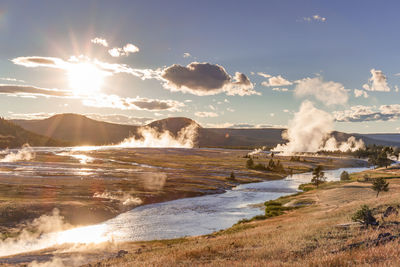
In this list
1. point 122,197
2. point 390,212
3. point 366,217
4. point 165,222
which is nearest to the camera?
point 366,217

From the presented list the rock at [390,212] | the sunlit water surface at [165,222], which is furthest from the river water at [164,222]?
the rock at [390,212]

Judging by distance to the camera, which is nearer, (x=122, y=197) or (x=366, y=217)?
(x=366, y=217)

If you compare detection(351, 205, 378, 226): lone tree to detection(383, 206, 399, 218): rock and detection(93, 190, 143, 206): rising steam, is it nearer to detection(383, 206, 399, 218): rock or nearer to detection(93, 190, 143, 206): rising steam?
detection(383, 206, 399, 218): rock

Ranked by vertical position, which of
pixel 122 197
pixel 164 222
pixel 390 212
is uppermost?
pixel 390 212

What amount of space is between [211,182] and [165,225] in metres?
40.0

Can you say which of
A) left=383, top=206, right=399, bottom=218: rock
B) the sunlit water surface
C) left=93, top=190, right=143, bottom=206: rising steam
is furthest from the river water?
left=383, top=206, right=399, bottom=218: rock

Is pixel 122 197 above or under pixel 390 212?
under

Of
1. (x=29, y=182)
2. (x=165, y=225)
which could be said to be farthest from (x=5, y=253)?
(x=29, y=182)

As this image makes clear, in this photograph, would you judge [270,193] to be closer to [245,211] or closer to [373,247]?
[245,211]

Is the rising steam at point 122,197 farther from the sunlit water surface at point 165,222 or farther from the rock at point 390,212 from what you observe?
the rock at point 390,212

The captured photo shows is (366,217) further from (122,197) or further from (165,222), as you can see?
(122,197)

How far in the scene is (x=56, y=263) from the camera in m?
23.3

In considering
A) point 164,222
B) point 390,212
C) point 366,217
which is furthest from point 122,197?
point 366,217

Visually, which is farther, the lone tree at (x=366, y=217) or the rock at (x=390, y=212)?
the rock at (x=390, y=212)
